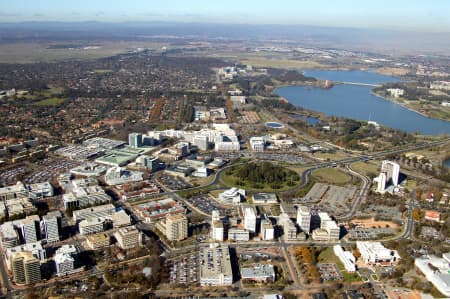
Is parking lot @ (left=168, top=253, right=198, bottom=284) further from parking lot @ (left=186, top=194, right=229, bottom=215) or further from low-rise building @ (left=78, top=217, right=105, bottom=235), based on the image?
parking lot @ (left=186, top=194, right=229, bottom=215)

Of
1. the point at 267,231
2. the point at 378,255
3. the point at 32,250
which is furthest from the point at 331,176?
the point at 32,250

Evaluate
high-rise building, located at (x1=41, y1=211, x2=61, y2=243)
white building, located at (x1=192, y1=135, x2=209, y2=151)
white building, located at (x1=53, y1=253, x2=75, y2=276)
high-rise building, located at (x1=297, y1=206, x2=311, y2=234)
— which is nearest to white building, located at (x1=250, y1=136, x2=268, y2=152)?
white building, located at (x1=192, y1=135, x2=209, y2=151)

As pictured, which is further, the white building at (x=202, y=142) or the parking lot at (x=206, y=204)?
the white building at (x=202, y=142)

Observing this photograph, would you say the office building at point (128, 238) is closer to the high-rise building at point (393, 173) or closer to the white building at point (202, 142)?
the white building at point (202, 142)

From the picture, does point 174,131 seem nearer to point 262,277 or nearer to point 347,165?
point 347,165

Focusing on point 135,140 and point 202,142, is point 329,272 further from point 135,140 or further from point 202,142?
point 135,140

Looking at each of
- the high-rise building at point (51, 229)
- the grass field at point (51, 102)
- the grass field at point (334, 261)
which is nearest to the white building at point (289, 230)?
the grass field at point (334, 261)

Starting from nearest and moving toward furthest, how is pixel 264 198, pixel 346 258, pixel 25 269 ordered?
pixel 25 269 → pixel 346 258 → pixel 264 198
